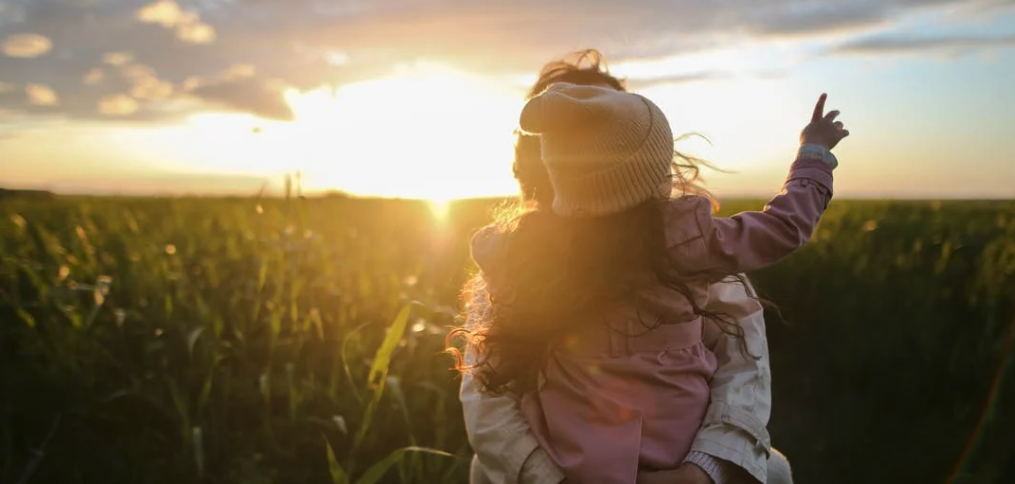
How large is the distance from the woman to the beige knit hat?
10.4 inches

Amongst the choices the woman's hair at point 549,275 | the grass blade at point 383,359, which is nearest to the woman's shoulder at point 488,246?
the woman's hair at point 549,275

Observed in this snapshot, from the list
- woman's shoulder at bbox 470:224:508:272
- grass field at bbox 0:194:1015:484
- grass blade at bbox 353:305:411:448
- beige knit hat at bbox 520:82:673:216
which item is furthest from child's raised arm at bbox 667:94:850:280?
grass blade at bbox 353:305:411:448

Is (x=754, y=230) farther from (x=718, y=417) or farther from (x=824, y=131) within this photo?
(x=718, y=417)

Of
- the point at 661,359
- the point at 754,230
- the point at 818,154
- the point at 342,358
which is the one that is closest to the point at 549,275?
the point at 661,359

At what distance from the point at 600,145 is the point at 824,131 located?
1.91 feet

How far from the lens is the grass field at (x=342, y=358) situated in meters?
3.21

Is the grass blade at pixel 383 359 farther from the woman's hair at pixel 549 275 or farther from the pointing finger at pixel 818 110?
the pointing finger at pixel 818 110

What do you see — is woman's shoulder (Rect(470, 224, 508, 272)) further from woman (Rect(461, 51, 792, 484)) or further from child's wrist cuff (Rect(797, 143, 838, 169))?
child's wrist cuff (Rect(797, 143, 838, 169))

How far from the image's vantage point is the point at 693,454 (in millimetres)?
1893

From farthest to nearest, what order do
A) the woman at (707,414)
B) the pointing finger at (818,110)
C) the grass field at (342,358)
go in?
1. the grass field at (342,358)
2. the pointing finger at (818,110)
3. the woman at (707,414)

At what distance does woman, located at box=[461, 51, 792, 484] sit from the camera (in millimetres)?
1893

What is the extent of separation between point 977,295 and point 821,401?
0.89 m

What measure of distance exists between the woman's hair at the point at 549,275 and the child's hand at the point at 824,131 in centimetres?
27

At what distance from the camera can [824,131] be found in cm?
198
